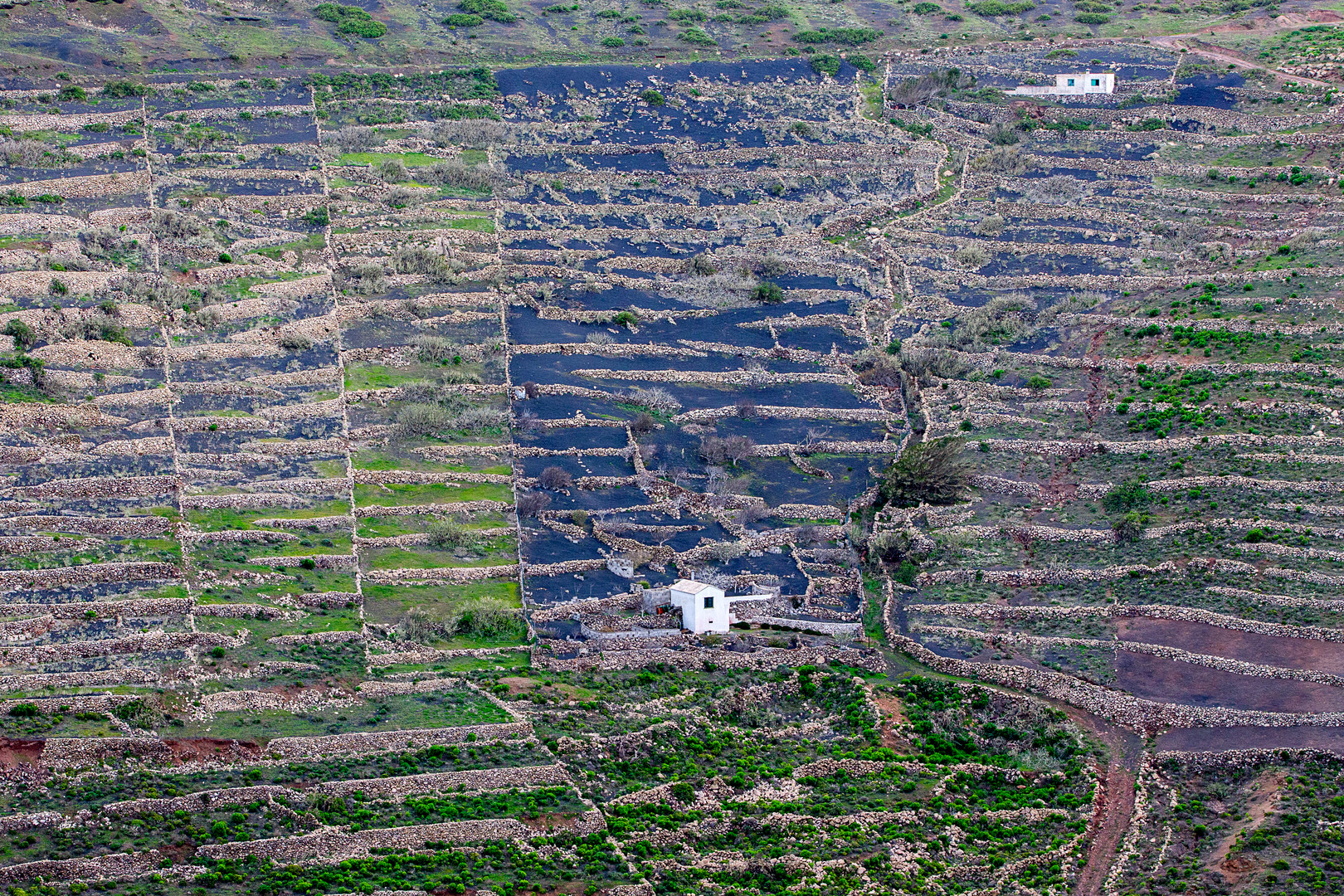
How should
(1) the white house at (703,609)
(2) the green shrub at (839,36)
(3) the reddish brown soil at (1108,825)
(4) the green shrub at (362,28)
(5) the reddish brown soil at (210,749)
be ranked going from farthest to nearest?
(2) the green shrub at (839,36) → (4) the green shrub at (362,28) → (1) the white house at (703,609) → (5) the reddish brown soil at (210,749) → (3) the reddish brown soil at (1108,825)

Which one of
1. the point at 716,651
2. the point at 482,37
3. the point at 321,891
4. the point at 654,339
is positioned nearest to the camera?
the point at 321,891

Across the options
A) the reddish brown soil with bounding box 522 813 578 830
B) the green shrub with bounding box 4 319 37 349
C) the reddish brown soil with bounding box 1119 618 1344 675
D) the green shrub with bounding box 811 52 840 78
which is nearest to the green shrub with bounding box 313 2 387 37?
the green shrub with bounding box 811 52 840 78

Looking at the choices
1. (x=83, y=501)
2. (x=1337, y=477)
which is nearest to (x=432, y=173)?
(x=83, y=501)

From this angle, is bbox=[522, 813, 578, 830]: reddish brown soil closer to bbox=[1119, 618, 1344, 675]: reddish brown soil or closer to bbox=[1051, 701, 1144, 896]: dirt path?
bbox=[1051, 701, 1144, 896]: dirt path

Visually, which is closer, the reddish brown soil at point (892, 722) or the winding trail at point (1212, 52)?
the reddish brown soil at point (892, 722)

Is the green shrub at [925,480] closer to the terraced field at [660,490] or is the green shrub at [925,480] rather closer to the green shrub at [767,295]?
the terraced field at [660,490]

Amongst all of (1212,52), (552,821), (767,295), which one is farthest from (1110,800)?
(1212,52)

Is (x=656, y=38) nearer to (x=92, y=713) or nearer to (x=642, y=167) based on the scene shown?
(x=642, y=167)

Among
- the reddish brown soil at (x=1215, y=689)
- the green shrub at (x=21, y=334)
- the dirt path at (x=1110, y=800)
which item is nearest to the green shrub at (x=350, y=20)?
the green shrub at (x=21, y=334)
